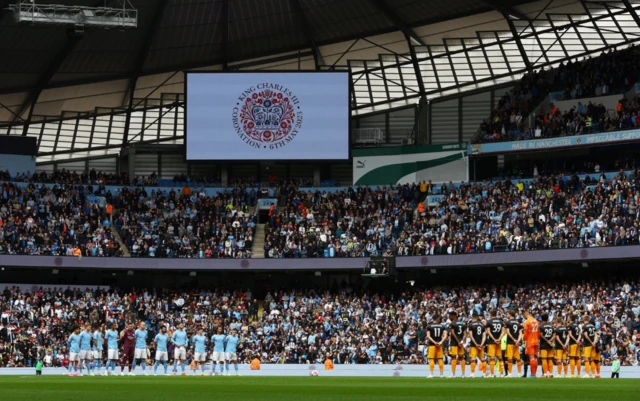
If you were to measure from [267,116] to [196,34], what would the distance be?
629 cm

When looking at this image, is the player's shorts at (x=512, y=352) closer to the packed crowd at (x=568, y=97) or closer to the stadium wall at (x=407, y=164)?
the packed crowd at (x=568, y=97)

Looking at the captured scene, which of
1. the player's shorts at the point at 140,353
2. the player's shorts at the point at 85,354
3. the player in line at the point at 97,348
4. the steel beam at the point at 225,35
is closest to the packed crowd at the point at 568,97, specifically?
the steel beam at the point at 225,35

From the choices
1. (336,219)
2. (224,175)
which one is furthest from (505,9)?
(224,175)

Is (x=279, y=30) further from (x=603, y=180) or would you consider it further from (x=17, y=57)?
(x=603, y=180)

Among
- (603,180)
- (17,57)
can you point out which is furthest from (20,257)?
(603,180)

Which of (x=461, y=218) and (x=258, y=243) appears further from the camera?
(x=258, y=243)

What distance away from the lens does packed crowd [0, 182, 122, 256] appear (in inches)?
2232

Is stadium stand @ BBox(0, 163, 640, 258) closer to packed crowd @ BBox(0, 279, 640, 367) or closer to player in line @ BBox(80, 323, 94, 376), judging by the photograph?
packed crowd @ BBox(0, 279, 640, 367)

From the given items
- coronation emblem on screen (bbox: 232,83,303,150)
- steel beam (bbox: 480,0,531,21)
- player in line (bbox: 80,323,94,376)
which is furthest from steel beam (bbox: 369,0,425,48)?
player in line (bbox: 80,323,94,376)

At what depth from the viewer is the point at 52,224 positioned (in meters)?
58.9

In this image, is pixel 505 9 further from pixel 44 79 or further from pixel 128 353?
pixel 128 353

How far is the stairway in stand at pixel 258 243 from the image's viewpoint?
60031 millimetres

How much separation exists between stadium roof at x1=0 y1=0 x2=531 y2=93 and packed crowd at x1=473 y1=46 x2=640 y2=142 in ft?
19.0

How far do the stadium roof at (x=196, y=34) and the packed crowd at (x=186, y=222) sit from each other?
Result: 25.8 feet
